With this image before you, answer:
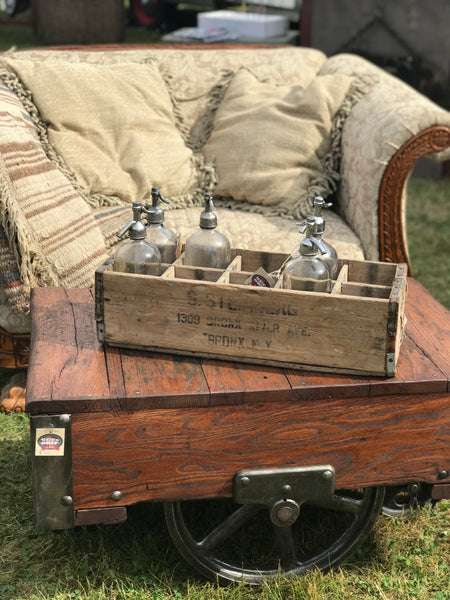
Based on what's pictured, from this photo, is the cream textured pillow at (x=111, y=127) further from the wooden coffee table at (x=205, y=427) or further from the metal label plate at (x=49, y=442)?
the metal label plate at (x=49, y=442)

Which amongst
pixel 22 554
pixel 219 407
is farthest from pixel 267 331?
pixel 22 554

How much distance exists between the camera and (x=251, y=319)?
1564 millimetres

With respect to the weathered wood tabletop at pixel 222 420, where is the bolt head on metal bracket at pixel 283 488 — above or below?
below

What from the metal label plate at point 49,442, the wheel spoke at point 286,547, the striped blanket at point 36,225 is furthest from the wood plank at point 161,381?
the striped blanket at point 36,225

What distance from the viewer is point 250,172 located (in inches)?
112

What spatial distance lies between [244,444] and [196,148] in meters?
1.79

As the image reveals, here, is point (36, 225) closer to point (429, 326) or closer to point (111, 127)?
point (111, 127)

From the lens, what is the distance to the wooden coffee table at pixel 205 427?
1.49 m

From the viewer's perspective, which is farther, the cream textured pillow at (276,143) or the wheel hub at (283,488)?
the cream textured pillow at (276,143)

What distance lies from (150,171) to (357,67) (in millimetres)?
975

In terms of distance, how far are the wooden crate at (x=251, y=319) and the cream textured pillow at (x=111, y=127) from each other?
118cm

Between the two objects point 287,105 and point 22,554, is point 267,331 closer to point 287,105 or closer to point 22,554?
point 22,554

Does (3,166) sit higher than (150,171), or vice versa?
(3,166)

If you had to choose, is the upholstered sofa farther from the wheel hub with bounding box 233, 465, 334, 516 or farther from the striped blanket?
the wheel hub with bounding box 233, 465, 334, 516
